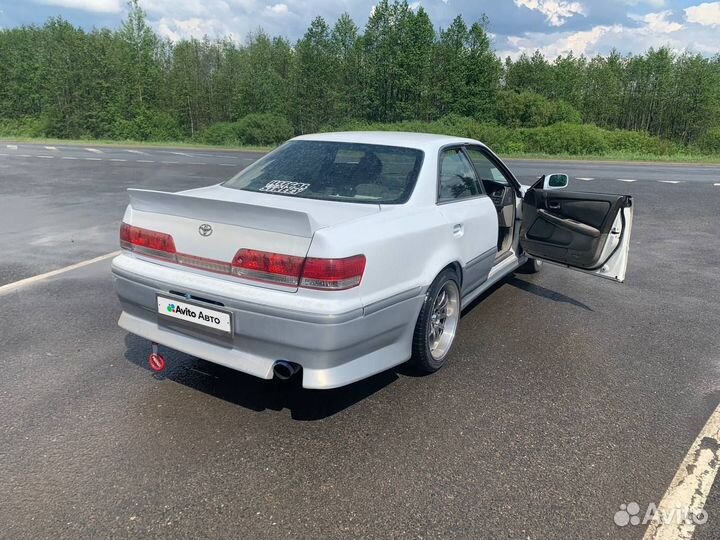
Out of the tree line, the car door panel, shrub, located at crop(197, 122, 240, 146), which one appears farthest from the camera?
the tree line

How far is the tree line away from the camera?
1841 inches

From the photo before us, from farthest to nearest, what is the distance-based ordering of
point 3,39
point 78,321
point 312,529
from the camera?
point 3,39 < point 78,321 < point 312,529

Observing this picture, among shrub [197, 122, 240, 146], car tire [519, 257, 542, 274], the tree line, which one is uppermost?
the tree line

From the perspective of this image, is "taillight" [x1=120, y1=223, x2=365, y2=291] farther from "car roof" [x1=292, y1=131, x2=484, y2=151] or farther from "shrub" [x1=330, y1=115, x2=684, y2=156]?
"shrub" [x1=330, y1=115, x2=684, y2=156]

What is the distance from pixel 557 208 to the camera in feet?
15.6

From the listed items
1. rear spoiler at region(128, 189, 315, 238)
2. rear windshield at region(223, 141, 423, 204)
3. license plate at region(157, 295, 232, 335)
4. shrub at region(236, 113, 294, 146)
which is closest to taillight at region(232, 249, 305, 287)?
rear spoiler at region(128, 189, 315, 238)

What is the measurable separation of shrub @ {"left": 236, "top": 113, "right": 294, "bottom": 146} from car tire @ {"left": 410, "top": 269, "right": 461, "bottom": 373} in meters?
37.1

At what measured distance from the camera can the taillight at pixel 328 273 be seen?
8.48 ft

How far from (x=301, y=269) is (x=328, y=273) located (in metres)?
0.14

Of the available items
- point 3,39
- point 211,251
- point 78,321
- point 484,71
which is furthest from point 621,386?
point 3,39

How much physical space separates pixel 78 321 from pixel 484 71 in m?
47.7

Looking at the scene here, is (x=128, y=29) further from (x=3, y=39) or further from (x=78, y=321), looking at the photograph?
(x=78, y=321)

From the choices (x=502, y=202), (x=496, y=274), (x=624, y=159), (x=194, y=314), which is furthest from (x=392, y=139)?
(x=624, y=159)

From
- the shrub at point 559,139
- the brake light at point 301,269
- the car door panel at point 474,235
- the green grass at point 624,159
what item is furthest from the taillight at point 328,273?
the shrub at point 559,139
